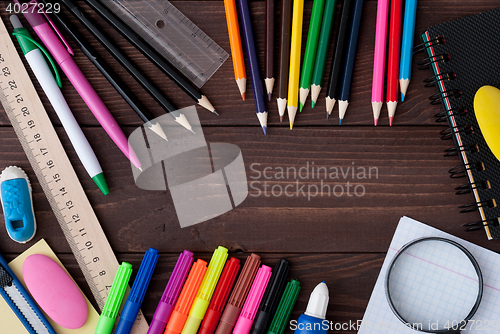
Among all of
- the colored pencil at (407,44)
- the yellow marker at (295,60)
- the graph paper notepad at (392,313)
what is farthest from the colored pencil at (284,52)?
the graph paper notepad at (392,313)

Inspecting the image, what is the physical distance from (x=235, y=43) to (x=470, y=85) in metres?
0.46

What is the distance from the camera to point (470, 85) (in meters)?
0.68

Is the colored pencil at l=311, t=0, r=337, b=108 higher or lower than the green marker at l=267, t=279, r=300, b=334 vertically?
higher

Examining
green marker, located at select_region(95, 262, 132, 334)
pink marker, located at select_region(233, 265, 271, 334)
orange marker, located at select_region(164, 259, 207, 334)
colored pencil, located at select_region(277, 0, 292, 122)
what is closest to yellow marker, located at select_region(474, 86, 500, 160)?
colored pencil, located at select_region(277, 0, 292, 122)

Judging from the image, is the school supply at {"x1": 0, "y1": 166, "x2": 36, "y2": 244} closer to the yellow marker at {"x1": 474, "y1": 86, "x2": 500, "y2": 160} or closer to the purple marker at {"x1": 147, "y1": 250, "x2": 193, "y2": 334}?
the purple marker at {"x1": 147, "y1": 250, "x2": 193, "y2": 334}

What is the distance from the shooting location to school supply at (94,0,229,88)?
2.34 feet

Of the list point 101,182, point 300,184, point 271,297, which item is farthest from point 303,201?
point 101,182

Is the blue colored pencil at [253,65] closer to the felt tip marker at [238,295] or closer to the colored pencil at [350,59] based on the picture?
the colored pencil at [350,59]

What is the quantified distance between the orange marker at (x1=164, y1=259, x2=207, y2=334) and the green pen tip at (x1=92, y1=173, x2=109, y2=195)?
23cm

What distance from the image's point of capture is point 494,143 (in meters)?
0.65

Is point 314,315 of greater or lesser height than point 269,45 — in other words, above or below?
below

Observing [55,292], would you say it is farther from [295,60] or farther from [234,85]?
[295,60]

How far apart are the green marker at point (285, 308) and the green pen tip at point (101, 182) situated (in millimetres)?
401

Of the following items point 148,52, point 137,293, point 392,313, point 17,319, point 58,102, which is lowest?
point 17,319
